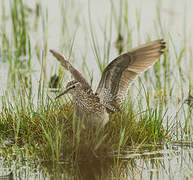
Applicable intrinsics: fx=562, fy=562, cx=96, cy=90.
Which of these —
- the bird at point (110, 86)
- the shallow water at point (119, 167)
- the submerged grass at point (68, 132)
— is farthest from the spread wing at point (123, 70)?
the shallow water at point (119, 167)

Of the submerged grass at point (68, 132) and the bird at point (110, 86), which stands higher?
the bird at point (110, 86)

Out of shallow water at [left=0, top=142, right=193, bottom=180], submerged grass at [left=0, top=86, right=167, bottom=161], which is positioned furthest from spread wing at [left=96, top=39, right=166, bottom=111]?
shallow water at [left=0, top=142, right=193, bottom=180]

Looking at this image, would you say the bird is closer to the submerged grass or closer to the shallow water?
the submerged grass

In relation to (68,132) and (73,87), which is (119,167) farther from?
(73,87)

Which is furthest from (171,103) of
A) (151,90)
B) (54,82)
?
(54,82)

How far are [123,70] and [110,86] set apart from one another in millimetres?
260

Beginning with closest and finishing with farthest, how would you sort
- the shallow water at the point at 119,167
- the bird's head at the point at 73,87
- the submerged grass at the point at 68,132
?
the shallow water at the point at 119,167 < the submerged grass at the point at 68,132 < the bird's head at the point at 73,87

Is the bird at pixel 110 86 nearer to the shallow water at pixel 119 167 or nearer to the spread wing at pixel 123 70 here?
the spread wing at pixel 123 70

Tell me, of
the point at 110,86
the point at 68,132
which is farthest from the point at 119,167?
the point at 110,86

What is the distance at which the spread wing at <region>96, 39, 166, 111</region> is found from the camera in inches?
255

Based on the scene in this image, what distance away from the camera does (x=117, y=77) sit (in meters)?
6.67

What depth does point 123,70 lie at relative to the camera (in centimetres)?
664

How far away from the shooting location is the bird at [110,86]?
652 cm

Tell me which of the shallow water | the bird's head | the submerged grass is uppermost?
the bird's head
